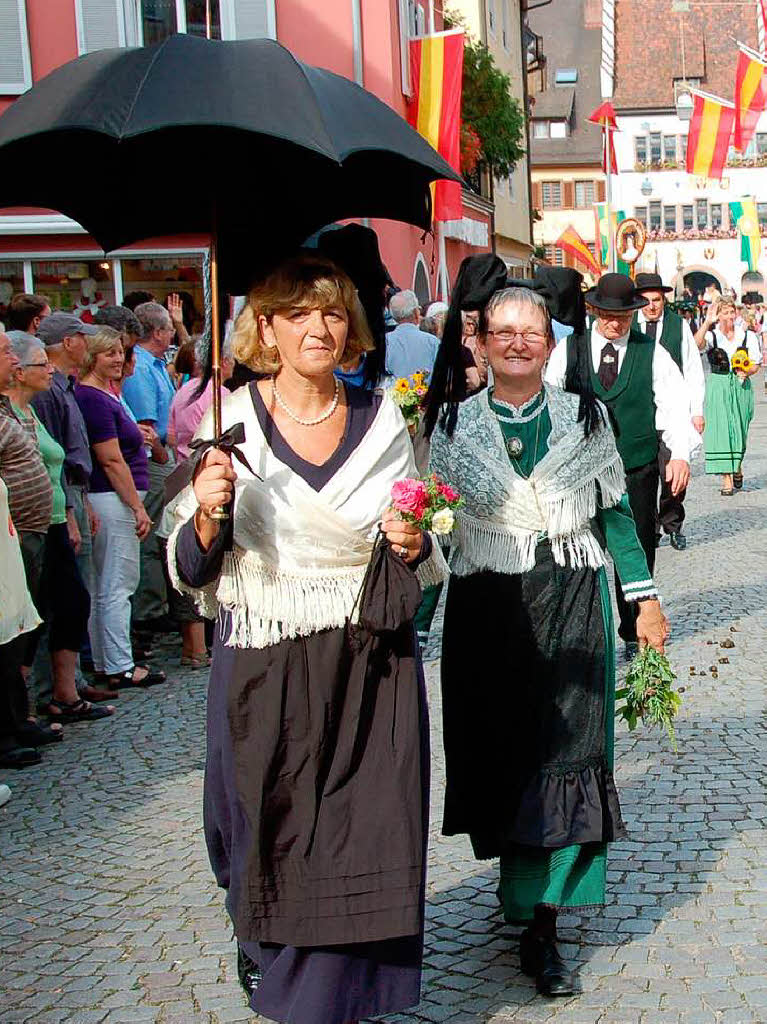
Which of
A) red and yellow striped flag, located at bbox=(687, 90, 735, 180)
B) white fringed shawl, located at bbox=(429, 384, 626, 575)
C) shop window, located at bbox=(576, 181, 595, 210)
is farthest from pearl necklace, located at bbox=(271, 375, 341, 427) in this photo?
shop window, located at bbox=(576, 181, 595, 210)

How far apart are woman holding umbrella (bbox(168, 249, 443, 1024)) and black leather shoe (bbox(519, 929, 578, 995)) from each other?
0.58 m

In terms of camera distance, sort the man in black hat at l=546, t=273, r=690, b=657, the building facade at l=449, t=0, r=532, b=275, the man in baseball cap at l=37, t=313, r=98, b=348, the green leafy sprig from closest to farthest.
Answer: the green leafy sprig
the man in black hat at l=546, t=273, r=690, b=657
the man in baseball cap at l=37, t=313, r=98, b=348
the building facade at l=449, t=0, r=532, b=275

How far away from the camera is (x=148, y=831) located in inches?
211

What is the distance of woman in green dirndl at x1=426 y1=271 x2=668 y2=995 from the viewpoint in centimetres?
394

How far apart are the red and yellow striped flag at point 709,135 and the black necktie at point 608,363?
852 inches

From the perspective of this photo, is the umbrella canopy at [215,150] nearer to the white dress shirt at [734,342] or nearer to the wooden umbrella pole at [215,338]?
the wooden umbrella pole at [215,338]

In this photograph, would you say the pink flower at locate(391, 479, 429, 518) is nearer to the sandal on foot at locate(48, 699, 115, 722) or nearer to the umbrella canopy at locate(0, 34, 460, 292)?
the umbrella canopy at locate(0, 34, 460, 292)

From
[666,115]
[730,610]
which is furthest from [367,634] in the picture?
[666,115]

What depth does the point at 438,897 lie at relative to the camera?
457 centimetres

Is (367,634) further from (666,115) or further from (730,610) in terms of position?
(666,115)

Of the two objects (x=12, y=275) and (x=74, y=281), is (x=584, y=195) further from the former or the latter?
(x=12, y=275)

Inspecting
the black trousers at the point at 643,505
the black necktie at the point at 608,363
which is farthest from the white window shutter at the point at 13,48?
the black trousers at the point at 643,505

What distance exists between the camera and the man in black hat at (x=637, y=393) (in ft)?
23.5

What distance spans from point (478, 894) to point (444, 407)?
1630 mm
